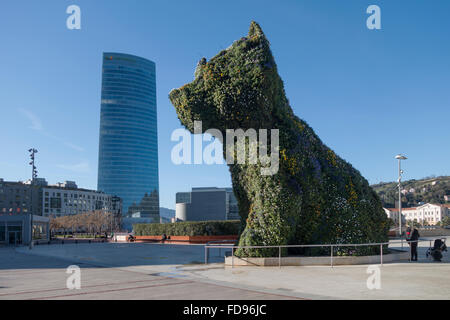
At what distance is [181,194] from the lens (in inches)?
5940

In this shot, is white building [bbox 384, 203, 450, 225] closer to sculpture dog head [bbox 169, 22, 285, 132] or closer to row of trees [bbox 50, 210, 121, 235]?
row of trees [bbox 50, 210, 121, 235]

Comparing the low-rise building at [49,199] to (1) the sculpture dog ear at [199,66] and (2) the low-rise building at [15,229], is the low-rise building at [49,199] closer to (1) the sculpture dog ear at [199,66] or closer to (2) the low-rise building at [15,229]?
(2) the low-rise building at [15,229]

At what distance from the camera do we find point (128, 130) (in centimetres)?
14275

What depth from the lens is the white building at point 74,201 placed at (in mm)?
128875

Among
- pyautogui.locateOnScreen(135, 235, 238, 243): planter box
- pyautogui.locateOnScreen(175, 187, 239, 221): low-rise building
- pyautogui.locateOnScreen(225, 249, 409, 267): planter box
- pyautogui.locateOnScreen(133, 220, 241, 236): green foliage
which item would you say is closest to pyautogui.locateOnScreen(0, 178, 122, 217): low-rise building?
pyautogui.locateOnScreen(175, 187, 239, 221): low-rise building

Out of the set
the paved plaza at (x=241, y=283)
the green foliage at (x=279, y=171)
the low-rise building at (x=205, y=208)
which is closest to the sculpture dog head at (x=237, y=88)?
the green foliage at (x=279, y=171)

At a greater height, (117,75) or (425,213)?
(117,75)

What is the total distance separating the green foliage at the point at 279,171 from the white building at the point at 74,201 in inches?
4658

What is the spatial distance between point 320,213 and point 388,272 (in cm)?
312

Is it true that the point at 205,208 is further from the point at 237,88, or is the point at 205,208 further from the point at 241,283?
the point at 241,283

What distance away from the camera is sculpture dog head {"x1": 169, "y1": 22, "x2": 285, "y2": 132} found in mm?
13406

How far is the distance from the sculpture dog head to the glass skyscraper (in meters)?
132

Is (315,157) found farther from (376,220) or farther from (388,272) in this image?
(388,272)
